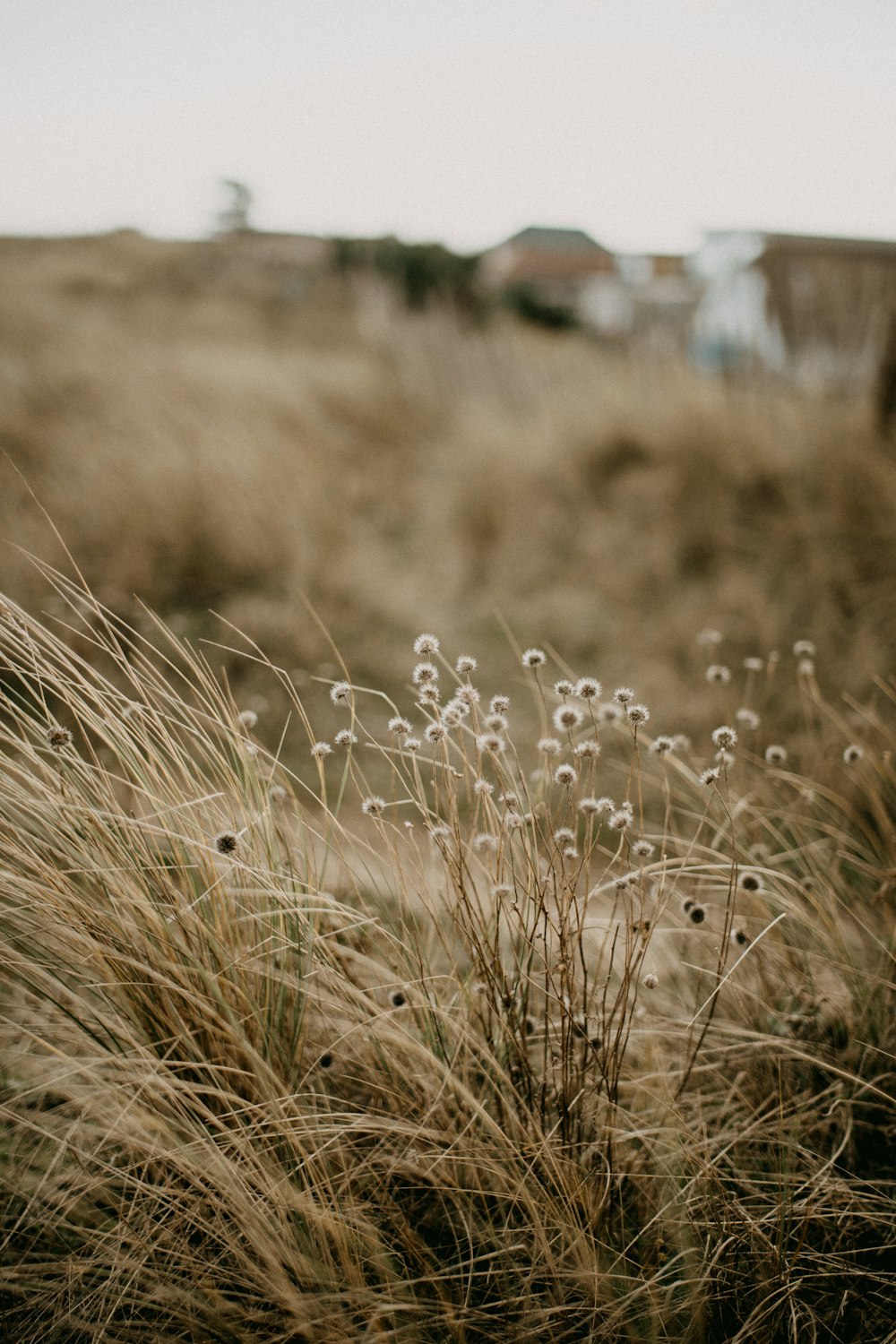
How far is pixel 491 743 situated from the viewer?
119 cm

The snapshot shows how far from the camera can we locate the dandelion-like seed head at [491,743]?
1127 millimetres

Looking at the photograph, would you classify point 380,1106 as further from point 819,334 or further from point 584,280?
point 584,280

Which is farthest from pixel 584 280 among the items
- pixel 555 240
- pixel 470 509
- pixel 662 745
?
pixel 662 745

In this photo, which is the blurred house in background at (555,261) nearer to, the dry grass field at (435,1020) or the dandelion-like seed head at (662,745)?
the dry grass field at (435,1020)

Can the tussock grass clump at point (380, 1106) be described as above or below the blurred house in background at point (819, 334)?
below

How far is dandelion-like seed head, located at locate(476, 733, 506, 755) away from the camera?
1.13 meters

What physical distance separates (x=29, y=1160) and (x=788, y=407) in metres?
5.74

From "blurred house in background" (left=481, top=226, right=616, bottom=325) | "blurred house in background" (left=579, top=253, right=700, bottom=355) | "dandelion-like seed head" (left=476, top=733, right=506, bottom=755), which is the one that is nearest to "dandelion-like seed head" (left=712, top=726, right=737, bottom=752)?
"dandelion-like seed head" (left=476, top=733, right=506, bottom=755)

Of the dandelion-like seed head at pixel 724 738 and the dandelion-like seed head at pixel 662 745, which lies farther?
the dandelion-like seed head at pixel 662 745

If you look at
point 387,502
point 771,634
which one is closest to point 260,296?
point 387,502

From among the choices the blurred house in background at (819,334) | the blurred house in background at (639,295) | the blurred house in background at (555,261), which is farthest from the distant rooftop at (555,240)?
the blurred house in background at (819,334)

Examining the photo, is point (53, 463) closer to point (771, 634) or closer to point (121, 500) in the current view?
point (121, 500)

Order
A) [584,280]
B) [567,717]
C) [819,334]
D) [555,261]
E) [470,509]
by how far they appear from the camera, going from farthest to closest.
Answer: [555,261] → [584,280] → [819,334] → [470,509] → [567,717]

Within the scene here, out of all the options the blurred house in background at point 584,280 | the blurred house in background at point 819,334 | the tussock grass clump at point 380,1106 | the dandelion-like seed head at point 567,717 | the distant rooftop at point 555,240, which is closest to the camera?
the tussock grass clump at point 380,1106
